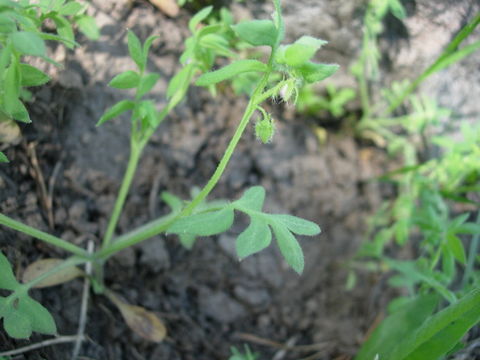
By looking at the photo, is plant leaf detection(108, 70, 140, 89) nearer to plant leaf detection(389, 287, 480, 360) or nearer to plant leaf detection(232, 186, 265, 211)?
plant leaf detection(232, 186, 265, 211)

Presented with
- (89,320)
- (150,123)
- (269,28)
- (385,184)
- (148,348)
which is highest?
(269,28)

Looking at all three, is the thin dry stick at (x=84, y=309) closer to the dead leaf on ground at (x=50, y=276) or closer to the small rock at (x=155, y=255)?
the dead leaf on ground at (x=50, y=276)

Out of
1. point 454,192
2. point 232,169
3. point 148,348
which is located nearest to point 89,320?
point 148,348

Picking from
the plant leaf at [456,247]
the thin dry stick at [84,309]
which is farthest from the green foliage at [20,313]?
the plant leaf at [456,247]

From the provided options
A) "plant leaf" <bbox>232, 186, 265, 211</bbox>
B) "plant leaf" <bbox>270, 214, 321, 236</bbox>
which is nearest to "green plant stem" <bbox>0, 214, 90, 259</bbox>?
"plant leaf" <bbox>232, 186, 265, 211</bbox>

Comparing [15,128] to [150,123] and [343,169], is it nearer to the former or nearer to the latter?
[150,123]

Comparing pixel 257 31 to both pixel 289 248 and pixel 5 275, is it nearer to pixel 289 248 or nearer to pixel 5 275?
pixel 289 248
